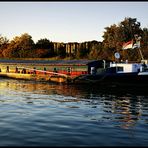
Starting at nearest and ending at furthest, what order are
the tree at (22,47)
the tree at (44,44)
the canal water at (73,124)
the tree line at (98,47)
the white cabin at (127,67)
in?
1. the canal water at (73,124)
2. the white cabin at (127,67)
3. the tree line at (98,47)
4. the tree at (22,47)
5. the tree at (44,44)

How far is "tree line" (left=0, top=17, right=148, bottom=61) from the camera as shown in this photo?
80.4 m

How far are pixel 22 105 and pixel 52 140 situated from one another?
40.8ft

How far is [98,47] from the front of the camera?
87.5 meters

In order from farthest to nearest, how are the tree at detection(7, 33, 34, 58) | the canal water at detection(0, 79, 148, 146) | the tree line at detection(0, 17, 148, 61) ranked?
the tree at detection(7, 33, 34, 58), the tree line at detection(0, 17, 148, 61), the canal water at detection(0, 79, 148, 146)

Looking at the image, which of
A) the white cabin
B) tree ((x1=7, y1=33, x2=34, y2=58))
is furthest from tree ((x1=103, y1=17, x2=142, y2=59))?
tree ((x1=7, y1=33, x2=34, y2=58))

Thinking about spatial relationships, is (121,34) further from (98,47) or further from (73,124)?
(73,124)

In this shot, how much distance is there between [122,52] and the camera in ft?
255

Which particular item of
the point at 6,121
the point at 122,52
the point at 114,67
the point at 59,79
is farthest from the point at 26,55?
the point at 6,121

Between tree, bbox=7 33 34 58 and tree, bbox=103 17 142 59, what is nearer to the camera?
tree, bbox=103 17 142 59

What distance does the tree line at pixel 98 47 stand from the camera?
80375 mm

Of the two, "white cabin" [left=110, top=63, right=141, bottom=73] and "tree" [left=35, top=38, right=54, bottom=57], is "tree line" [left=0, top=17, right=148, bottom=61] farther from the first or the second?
"white cabin" [left=110, top=63, right=141, bottom=73]

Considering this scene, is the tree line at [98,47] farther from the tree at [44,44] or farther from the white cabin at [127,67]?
the white cabin at [127,67]

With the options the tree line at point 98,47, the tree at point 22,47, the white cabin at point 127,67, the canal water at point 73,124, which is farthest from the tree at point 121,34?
the canal water at point 73,124

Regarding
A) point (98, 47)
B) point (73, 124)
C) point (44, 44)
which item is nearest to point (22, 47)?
point (44, 44)
